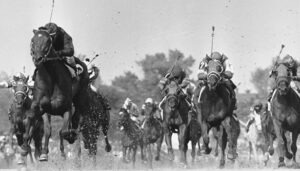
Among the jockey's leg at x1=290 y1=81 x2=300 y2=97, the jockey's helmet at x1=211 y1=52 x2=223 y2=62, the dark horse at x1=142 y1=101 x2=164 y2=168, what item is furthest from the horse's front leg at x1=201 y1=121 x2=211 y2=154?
the dark horse at x1=142 y1=101 x2=164 y2=168

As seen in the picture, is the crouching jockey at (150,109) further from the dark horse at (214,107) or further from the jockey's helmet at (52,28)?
the jockey's helmet at (52,28)

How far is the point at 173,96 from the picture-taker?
2875 cm

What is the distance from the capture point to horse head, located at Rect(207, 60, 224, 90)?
23.8 meters

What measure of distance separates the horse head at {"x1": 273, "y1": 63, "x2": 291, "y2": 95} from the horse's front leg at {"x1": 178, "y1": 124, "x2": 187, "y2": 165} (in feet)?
14.3

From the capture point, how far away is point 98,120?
2819cm

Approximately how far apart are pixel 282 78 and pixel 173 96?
561 cm

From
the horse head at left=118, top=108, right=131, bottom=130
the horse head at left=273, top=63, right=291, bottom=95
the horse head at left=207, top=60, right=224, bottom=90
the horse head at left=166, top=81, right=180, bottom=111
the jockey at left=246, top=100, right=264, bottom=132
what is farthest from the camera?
the jockey at left=246, top=100, right=264, bottom=132

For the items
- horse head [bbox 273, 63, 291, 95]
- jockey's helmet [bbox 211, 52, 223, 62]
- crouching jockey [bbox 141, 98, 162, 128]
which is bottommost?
horse head [bbox 273, 63, 291, 95]

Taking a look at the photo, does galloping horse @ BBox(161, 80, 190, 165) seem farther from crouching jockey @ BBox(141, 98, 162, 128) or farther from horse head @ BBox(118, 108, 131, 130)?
crouching jockey @ BBox(141, 98, 162, 128)

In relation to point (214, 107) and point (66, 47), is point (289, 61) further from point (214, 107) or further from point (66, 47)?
point (66, 47)

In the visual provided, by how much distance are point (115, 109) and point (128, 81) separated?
24341 mm

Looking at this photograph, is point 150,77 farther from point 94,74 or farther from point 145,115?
point 94,74

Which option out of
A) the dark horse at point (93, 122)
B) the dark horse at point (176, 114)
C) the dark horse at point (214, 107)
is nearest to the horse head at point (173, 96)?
the dark horse at point (176, 114)

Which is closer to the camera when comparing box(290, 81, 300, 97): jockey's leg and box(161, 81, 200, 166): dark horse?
box(290, 81, 300, 97): jockey's leg
